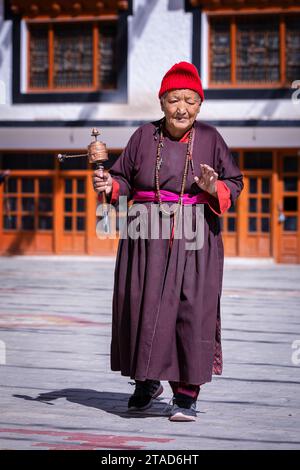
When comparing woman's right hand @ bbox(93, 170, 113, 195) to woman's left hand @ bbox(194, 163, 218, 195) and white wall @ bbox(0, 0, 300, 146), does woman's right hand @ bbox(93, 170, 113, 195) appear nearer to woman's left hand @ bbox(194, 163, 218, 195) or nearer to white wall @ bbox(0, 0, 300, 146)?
woman's left hand @ bbox(194, 163, 218, 195)

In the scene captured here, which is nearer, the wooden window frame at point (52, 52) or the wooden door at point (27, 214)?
the wooden window frame at point (52, 52)

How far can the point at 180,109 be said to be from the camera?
18.9 ft

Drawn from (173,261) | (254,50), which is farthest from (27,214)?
(173,261)

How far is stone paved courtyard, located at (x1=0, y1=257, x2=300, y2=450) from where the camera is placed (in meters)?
5.04

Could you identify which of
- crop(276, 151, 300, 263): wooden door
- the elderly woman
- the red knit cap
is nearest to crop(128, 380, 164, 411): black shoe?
the elderly woman

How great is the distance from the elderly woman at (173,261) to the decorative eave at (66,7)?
618 inches

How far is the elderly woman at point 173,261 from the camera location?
18.3 ft

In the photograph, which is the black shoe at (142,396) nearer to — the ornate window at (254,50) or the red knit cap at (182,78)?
the red knit cap at (182,78)

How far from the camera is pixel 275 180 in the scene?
20688mm

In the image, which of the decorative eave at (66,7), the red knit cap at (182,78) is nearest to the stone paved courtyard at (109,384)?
the red knit cap at (182,78)

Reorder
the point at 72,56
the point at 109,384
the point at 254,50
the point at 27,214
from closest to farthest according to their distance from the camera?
the point at 109,384 → the point at 254,50 → the point at 72,56 → the point at 27,214

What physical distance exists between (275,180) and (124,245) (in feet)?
49.7

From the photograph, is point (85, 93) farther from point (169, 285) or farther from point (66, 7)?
point (169, 285)

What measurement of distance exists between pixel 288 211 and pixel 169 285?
15.5m
